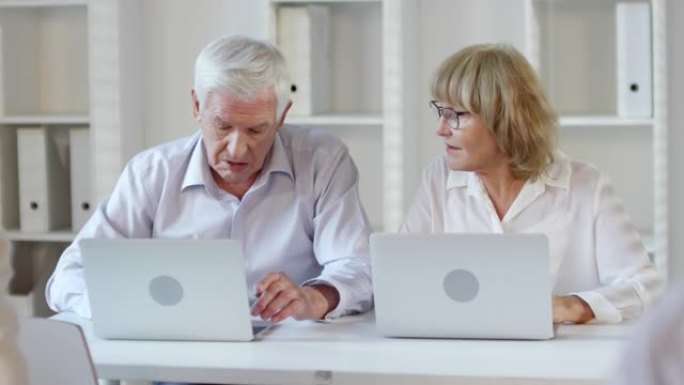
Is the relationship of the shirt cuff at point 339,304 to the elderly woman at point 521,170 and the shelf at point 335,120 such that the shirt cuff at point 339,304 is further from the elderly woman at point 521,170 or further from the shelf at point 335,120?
the shelf at point 335,120

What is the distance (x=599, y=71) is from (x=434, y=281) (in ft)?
5.84

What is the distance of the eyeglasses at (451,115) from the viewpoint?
2.39 m

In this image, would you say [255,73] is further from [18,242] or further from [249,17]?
A: [18,242]

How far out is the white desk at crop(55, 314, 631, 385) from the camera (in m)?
1.71

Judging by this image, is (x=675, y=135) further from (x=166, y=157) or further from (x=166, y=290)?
(x=166, y=290)

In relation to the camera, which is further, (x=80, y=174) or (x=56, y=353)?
(x=80, y=174)

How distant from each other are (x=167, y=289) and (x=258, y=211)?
53 centimetres

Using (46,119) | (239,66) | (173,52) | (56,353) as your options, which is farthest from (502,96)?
(46,119)

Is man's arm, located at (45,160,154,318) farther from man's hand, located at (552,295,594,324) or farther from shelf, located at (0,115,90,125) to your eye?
shelf, located at (0,115,90,125)

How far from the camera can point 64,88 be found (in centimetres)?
390

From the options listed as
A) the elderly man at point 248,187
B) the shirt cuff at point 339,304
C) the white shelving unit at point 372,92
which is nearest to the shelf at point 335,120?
the white shelving unit at point 372,92

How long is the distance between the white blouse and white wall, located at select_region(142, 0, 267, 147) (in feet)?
4.92

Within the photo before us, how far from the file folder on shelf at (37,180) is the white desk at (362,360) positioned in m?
1.77

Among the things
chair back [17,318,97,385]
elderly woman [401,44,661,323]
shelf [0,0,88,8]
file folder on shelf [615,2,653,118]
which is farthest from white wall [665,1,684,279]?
chair back [17,318,97,385]
